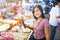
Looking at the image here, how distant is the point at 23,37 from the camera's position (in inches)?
119

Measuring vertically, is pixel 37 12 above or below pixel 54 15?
above

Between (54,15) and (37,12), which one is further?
(54,15)

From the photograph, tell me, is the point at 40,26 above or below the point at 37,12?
below

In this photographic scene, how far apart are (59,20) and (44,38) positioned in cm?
110

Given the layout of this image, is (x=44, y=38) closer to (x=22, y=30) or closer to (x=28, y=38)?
(x=28, y=38)

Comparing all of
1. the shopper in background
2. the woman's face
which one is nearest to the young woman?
the woman's face

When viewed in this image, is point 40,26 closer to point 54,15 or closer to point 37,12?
point 37,12

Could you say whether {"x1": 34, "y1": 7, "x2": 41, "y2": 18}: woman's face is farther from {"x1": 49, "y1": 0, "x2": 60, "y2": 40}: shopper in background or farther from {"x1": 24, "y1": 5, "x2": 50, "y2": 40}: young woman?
{"x1": 49, "y1": 0, "x2": 60, "y2": 40}: shopper in background

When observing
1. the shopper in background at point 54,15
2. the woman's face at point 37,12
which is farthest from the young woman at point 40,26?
the shopper in background at point 54,15

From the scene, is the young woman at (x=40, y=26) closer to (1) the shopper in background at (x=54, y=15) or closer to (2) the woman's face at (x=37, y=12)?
(2) the woman's face at (x=37, y=12)

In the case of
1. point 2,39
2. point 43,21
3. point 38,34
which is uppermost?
point 43,21

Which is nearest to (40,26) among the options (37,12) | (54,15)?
(37,12)

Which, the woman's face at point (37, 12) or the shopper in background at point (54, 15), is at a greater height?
the woman's face at point (37, 12)

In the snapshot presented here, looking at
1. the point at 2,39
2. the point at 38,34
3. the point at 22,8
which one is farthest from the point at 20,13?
the point at 38,34
